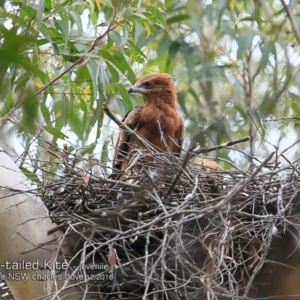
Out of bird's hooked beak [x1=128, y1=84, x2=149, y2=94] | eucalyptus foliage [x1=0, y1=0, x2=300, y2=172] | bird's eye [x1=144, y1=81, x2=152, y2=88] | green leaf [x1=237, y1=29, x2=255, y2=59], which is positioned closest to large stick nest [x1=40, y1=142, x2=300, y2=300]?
eucalyptus foliage [x1=0, y1=0, x2=300, y2=172]

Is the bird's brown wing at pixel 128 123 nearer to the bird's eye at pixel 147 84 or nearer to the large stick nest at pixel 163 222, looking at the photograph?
the bird's eye at pixel 147 84

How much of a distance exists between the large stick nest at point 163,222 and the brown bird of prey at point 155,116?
1263 millimetres

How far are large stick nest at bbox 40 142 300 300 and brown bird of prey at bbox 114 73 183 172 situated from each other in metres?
1.26

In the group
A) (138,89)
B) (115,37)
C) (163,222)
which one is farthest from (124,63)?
(163,222)

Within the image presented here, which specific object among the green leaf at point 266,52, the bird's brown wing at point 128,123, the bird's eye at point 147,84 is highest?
the bird's eye at point 147,84

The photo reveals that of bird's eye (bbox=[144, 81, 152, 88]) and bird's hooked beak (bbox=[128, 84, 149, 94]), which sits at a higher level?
bird's eye (bbox=[144, 81, 152, 88])

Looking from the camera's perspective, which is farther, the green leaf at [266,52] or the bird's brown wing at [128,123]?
the bird's brown wing at [128,123]

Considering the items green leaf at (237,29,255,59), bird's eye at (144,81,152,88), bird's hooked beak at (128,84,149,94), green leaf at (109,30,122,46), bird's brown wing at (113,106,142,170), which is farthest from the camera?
bird's eye at (144,81,152,88)

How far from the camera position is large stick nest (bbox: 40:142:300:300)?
9.88 feet

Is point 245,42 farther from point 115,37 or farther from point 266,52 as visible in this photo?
point 115,37

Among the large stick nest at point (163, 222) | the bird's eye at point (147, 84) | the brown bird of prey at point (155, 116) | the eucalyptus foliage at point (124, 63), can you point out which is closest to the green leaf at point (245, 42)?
the eucalyptus foliage at point (124, 63)

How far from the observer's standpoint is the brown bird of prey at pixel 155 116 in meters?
4.93

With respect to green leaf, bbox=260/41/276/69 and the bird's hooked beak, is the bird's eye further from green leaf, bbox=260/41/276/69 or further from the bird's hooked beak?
green leaf, bbox=260/41/276/69

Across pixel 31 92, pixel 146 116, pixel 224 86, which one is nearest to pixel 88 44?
pixel 146 116
